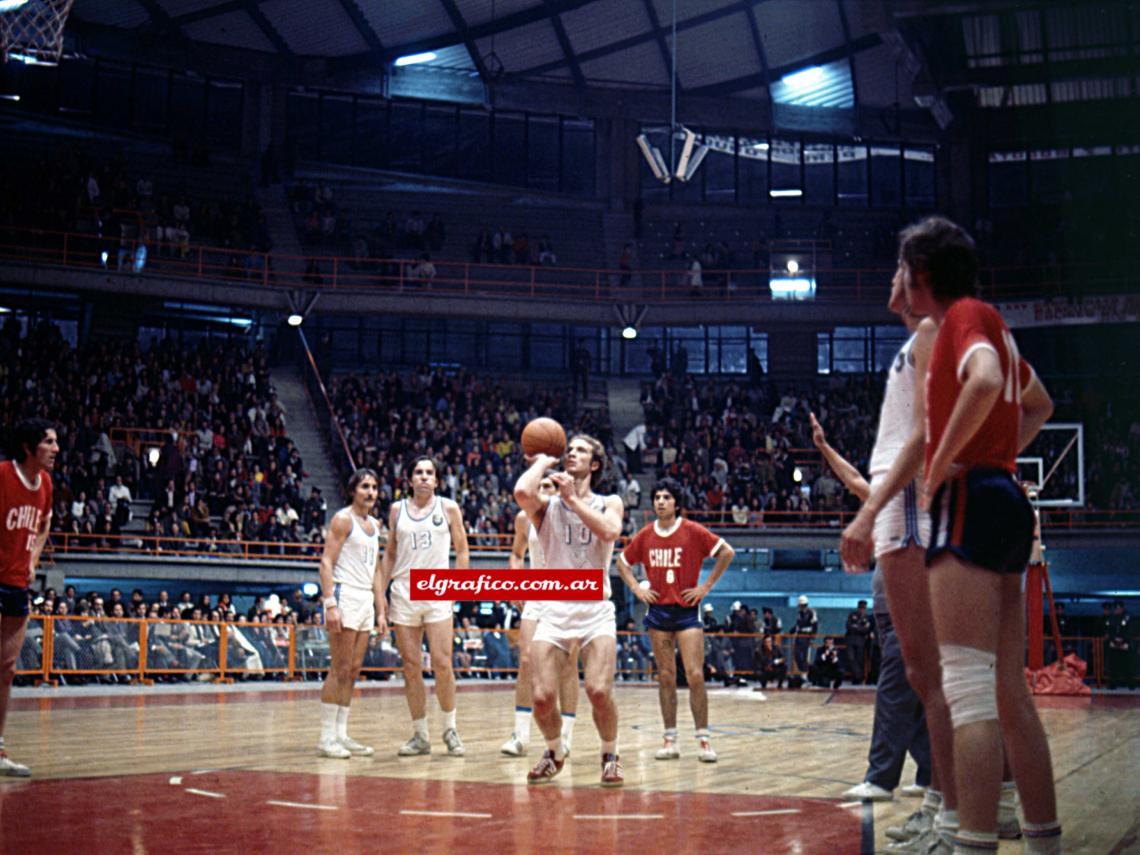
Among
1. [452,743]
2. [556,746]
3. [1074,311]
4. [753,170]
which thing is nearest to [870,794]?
[556,746]

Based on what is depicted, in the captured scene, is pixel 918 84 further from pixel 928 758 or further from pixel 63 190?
pixel 928 758

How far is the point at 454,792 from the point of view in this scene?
783 centimetres

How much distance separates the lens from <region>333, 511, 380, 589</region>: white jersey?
1084 cm

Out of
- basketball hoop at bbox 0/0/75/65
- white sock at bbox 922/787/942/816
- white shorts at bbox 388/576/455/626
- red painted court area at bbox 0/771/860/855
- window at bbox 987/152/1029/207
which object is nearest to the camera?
red painted court area at bbox 0/771/860/855

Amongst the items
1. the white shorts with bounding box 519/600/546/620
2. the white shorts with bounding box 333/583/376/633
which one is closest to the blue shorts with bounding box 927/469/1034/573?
the white shorts with bounding box 519/600/546/620

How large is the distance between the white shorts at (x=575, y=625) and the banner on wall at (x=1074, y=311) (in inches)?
1101

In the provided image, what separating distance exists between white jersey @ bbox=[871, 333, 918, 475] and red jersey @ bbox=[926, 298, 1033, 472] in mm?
1047

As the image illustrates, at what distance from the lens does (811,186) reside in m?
42.2

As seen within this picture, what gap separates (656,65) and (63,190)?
17.7 metres

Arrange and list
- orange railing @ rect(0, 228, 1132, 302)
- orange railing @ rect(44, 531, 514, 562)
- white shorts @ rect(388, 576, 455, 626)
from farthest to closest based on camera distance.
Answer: orange railing @ rect(0, 228, 1132, 302) < orange railing @ rect(44, 531, 514, 562) < white shorts @ rect(388, 576, 455, 626)

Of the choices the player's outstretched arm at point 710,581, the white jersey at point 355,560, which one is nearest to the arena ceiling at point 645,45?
the player's outstretched arm at point 710,581

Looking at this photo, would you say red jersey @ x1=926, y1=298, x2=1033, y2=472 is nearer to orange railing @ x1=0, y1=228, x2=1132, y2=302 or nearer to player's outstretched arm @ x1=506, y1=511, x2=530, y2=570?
player's outstretched arm @ x1=506, y1=511, x2=530, y2=570

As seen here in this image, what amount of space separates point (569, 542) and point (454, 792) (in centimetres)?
174

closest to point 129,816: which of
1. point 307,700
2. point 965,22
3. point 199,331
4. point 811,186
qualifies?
point 307,700
